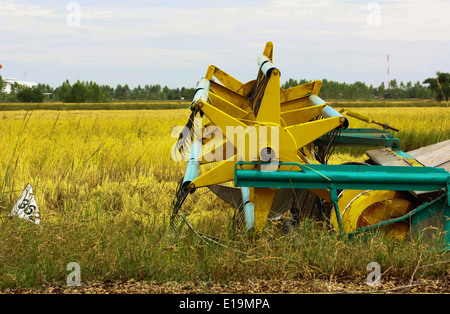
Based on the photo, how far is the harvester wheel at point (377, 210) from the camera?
4629mm

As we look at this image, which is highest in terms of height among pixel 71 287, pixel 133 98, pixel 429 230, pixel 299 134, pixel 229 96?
pixel 133 98

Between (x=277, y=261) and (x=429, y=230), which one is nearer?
(x=277, y=261)

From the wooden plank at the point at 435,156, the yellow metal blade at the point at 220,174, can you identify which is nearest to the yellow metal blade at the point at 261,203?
the yellow metal blade at the point at 220,174

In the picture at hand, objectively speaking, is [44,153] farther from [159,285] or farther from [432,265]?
[432,265]

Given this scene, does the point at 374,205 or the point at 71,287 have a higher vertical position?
the point at 374,205

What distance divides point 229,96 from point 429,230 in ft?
9.68

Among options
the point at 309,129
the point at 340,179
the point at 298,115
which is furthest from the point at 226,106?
the point at 340,179

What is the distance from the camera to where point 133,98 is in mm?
71625

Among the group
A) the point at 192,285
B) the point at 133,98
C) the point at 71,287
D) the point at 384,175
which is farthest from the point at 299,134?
the point at 133,98

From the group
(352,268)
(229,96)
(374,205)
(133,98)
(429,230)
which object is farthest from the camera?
(133,98)

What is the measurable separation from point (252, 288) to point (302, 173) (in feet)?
3.33

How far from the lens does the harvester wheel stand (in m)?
4.63

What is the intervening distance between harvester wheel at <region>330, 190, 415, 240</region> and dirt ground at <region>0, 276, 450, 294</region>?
97 centimetres

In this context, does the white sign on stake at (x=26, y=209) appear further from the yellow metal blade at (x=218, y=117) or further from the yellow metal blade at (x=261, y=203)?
the yellow metal blade at (x=261, y=203)
